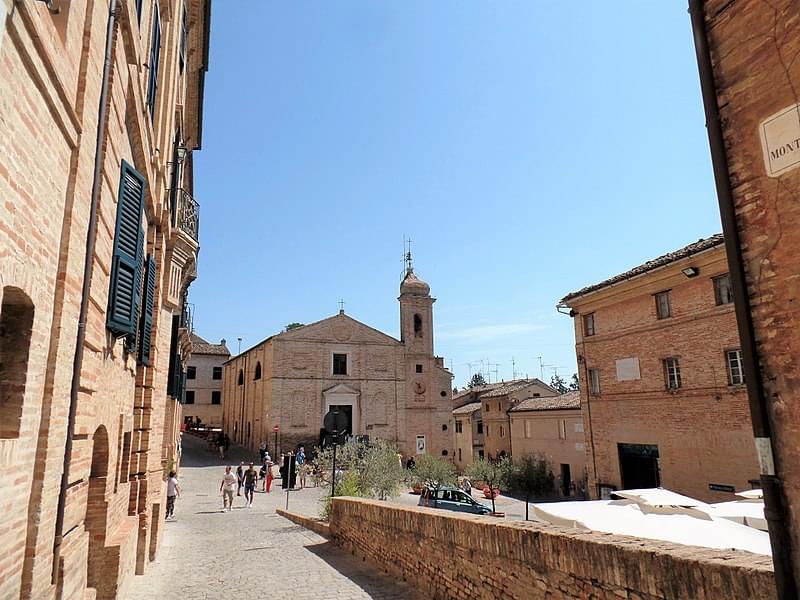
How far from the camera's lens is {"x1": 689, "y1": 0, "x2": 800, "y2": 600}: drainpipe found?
3.89 meters

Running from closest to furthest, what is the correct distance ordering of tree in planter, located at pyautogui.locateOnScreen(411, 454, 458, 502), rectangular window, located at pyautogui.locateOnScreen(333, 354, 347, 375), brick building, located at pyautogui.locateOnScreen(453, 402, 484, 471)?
1. tree in planter, located at pyautogui.locateOnScreen(411, 454, 458, 502)
2. rectangular window, located at pyautogui.locateOnScreen(333, 354, 347, 375)
3. brick building, located at pyautogui.locateOnScreen(453, 402, 484, 471)

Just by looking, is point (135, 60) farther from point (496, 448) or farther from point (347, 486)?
point (496, 448)

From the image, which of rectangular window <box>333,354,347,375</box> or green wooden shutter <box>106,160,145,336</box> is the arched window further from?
rectangular window <box>333,354,347,375</box>

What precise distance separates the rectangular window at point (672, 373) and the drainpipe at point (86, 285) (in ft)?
66.6

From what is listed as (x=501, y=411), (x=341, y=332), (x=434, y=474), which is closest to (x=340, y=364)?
(x=341, y=332)

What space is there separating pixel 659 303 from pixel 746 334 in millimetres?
18027

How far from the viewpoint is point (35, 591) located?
376 cm

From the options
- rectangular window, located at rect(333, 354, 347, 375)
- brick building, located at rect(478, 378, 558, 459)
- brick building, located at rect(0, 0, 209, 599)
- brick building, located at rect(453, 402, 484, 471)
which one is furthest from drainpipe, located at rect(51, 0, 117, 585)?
brick building, located at rect(453, 402, 484, 471)

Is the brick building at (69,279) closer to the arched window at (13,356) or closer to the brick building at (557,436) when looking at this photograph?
the arched window at (13,356)

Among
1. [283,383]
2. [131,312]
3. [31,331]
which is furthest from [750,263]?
[283,383]

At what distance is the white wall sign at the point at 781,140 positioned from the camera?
4109mm

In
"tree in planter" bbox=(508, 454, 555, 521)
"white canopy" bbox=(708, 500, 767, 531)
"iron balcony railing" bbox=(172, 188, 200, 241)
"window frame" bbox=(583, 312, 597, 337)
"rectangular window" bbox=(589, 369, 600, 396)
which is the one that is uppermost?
"iron balcony railing" bbox=(172, 188, 200, 241)

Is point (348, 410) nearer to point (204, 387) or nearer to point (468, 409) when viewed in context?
point (468, 409)

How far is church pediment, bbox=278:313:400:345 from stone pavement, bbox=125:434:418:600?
987 inches
